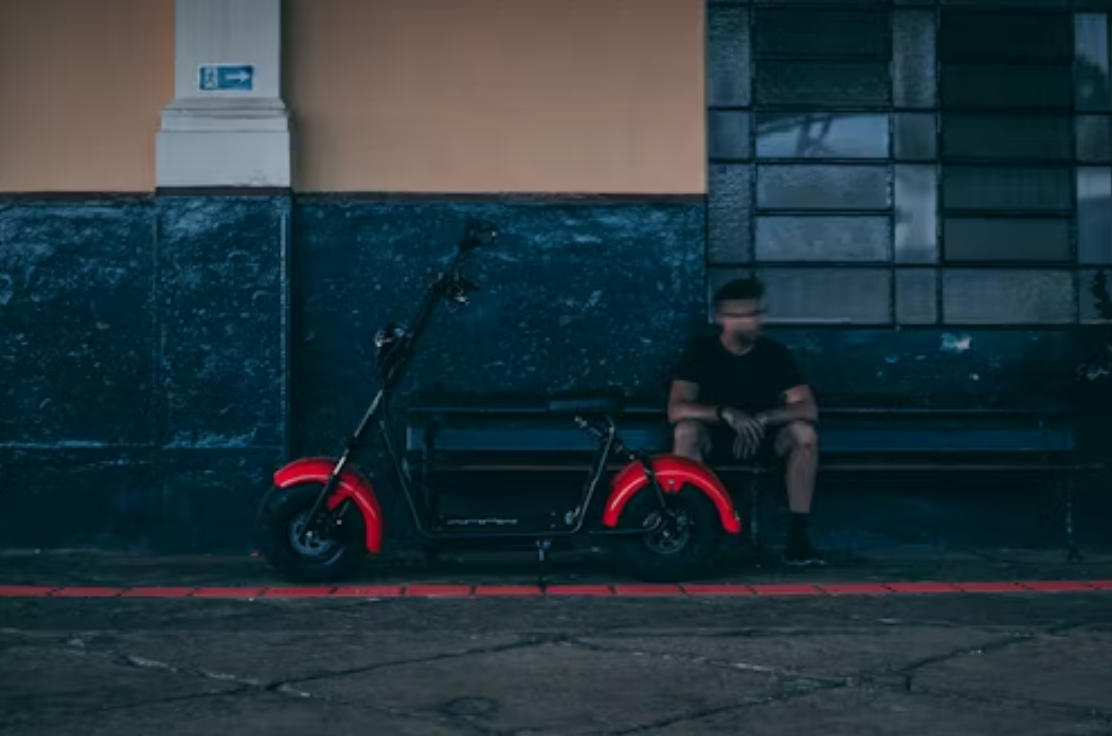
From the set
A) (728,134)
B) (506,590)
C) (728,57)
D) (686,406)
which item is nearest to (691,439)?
(686,406)

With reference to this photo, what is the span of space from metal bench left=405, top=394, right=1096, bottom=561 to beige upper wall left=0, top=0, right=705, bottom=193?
4.30 ft

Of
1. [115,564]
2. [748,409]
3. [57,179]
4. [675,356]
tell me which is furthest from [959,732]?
[57,179]

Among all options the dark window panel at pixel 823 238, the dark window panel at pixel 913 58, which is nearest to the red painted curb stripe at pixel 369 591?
the dark window panel at pixel 823 238

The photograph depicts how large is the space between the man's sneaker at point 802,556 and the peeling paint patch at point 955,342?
1.64 m

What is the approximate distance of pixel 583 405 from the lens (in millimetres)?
7289

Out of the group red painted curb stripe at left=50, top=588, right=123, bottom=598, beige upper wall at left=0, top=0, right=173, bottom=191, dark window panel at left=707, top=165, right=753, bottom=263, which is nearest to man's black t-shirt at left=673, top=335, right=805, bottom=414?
dark window panel at left=707, top=165, right=753, bottom=263

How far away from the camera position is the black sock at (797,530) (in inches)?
309

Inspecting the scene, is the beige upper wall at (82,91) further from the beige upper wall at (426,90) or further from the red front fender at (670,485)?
the red front fender at (670,485)

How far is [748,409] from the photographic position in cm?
805

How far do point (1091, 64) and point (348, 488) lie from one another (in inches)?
197

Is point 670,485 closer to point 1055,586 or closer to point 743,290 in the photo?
point 743,290

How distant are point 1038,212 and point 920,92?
0.98 m

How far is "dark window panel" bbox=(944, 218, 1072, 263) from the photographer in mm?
8914

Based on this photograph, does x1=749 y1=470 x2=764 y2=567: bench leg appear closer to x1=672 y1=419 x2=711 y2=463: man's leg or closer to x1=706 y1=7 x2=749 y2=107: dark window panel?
x1=672 y1=419 x2=711 y2=463: man's leg
